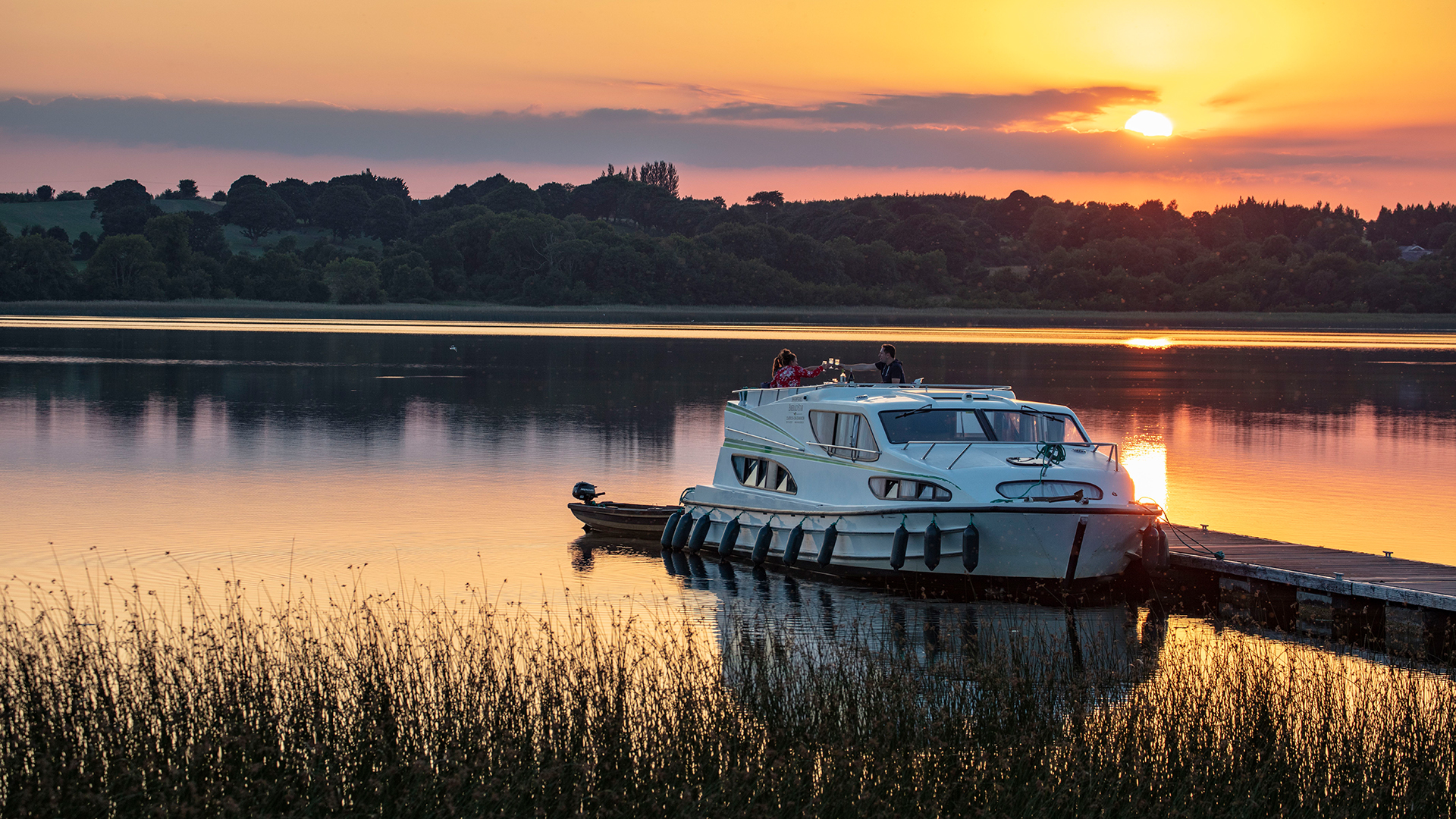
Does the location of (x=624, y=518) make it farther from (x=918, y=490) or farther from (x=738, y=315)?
(x=738, y=315)

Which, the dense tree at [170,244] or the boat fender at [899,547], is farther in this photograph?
the dense tree at [170,244]

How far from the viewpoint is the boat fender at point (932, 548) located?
1798 centimetres

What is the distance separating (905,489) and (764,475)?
3458mm

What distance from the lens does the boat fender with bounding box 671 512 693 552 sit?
21844 mm

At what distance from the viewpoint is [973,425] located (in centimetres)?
2044

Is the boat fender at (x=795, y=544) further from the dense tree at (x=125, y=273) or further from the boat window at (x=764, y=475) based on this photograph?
the dense tree at (x=125, y=273)

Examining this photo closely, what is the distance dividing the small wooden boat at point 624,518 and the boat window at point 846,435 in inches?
123

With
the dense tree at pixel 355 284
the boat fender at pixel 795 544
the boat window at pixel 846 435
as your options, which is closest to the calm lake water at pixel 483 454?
the boat fender at pixel 795 544

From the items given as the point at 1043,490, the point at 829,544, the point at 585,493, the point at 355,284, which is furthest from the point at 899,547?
the point at 355,284

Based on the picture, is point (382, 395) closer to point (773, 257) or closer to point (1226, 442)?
point (1226, 442)

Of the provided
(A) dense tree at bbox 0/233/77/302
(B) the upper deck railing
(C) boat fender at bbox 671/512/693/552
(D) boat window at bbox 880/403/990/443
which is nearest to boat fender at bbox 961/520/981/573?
(D) boat window at bbox 880/403/990/443

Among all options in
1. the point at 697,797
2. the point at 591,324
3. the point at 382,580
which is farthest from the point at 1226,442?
the point at 591,324

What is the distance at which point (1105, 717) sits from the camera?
10.7 meters

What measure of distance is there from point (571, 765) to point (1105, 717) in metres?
3.98
